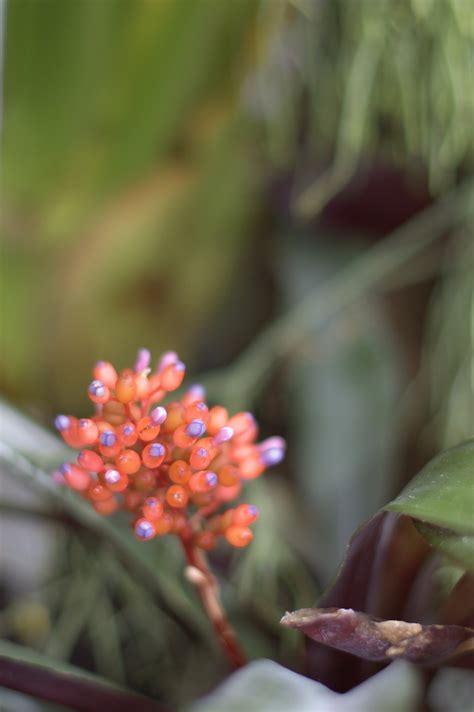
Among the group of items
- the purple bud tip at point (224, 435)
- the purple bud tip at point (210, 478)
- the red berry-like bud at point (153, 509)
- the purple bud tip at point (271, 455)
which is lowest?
the purple bud tip at point (271, 455)

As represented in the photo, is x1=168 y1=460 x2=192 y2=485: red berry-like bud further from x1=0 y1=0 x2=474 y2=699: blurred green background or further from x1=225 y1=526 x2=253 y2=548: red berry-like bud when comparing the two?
x1=0 y1=0 x2=474 y2=699: blurred green background

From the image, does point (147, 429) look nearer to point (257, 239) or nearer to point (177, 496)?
point (177, 496)

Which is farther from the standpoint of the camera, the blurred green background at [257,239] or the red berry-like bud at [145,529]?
the blurred green background at [257,239]

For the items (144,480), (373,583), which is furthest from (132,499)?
(373,583)

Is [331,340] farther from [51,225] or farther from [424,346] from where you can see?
[51,225]

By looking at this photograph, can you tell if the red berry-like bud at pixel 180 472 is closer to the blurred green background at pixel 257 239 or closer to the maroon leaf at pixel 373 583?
the maroon leaf at pixel 373 583

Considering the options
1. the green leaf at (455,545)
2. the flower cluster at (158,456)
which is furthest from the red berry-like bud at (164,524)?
the green leaf at (455,545)

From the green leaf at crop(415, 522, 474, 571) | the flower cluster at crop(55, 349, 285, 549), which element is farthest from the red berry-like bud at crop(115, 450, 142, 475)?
the green leaf at crop(415, 522, 474, 571)
